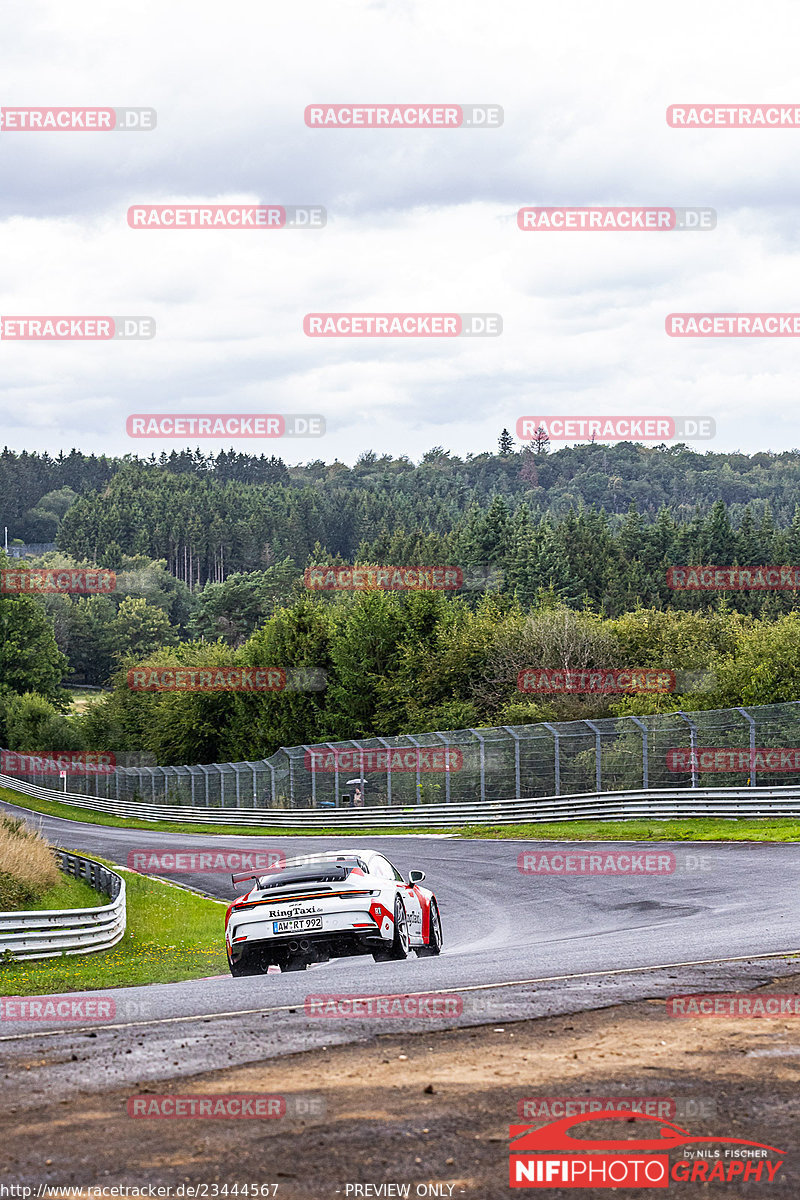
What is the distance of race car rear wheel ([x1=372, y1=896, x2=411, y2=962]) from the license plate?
0.73 metres

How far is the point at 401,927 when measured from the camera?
13.1 meters

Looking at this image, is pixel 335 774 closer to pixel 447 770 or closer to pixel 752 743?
pixel 447 770

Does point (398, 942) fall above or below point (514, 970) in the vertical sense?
below

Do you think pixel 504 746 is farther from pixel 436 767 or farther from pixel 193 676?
pixel 193 676

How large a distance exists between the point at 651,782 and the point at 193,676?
54.7 m

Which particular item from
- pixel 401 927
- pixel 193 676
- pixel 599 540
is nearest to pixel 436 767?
pixel 401 927

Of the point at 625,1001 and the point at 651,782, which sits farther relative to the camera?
the point at 651,782

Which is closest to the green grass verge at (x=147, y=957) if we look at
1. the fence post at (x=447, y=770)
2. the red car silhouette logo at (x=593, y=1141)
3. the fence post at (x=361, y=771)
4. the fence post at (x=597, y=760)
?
the red car silhouette logo at (x=593, y=1141)

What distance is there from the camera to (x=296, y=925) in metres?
12.5

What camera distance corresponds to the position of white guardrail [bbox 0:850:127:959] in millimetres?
15992

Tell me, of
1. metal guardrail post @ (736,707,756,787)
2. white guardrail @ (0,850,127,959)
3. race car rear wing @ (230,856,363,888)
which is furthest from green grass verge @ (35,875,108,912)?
metal guardrail post @ (736,707,756,787)

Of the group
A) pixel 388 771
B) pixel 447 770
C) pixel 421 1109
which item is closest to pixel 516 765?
pixel 447 770

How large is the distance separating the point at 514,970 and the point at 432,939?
338 centimetres

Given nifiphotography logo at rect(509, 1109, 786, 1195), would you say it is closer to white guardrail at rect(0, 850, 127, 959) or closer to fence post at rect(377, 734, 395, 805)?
white guardrail at rect(0, 850, 127, 959)
